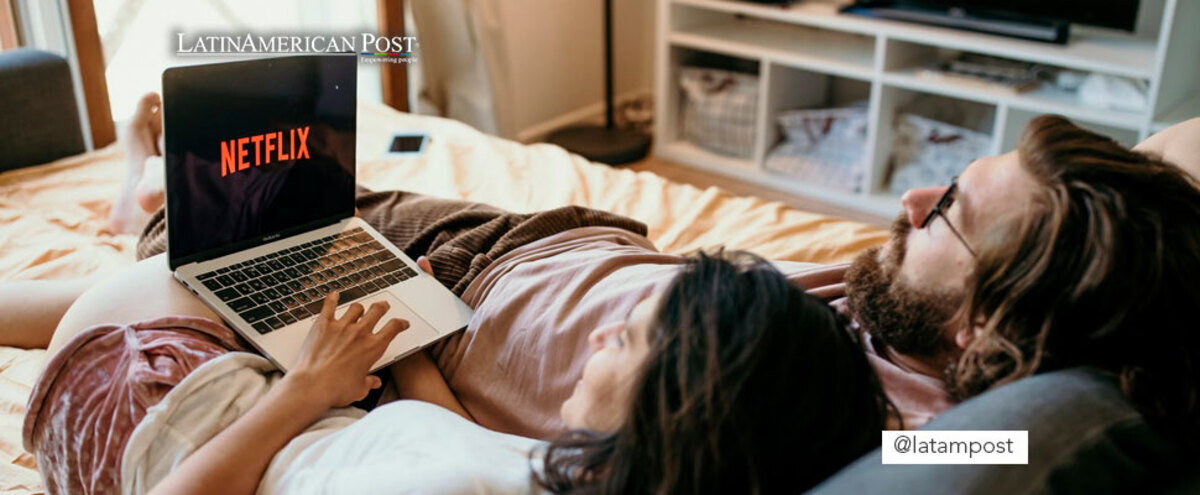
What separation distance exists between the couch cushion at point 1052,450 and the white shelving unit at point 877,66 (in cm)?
197

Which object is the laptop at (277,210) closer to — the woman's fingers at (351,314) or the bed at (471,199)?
the woman's fingers at (351,314)

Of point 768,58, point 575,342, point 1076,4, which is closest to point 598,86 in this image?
point 768,58

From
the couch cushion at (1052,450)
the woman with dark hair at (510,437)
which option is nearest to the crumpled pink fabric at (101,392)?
the woman with dark hair at (510,437)

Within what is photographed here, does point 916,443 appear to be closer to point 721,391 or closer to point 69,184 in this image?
point 721,391

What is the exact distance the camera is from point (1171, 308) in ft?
2.90

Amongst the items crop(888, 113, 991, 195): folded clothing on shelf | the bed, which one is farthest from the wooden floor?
the bed

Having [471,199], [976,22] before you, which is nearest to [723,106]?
[976,22]

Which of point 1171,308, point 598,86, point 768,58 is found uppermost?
point 1171,308

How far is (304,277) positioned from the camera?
1.25 m

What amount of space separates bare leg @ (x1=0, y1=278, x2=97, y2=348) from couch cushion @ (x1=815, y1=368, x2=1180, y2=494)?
3.97 ft

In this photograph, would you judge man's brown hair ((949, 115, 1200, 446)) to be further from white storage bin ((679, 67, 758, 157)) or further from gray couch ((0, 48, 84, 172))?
white storage bin ((679, 67, 758, 157))

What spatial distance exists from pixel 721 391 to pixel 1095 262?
0.40 m

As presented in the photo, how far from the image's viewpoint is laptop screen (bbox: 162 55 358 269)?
1.18 m

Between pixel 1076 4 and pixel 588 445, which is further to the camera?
pixel 1076 4
